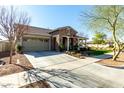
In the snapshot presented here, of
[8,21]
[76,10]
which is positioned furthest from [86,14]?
[8,21]

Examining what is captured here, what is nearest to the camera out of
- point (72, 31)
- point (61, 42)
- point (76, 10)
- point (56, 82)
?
point (56, 82)

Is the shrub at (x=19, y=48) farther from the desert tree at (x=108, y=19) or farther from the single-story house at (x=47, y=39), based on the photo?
the desert tree at (x=108, y=19)

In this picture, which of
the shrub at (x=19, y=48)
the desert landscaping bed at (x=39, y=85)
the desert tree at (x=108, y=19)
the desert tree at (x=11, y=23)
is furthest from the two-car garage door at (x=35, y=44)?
the desert landscaping bed at (x=39, y=85)

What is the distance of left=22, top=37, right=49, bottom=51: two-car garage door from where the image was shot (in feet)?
44.2

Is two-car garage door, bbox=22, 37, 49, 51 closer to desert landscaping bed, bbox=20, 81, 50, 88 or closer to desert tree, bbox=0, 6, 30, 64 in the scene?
desert tree, bbox=0, 6, 30, 64

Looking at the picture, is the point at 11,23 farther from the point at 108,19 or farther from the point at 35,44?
the point at 108,19

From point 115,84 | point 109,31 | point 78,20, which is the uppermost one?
point 78,20

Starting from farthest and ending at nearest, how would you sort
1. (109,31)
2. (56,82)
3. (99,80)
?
(109,31)
(99,80)
(56,82)

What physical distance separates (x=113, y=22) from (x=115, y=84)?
6391 mm

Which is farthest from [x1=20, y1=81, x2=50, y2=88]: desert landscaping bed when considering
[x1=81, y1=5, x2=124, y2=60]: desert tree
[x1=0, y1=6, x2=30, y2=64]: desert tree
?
[x1=81, y1=5, x2=124, y2=60]: desert tree

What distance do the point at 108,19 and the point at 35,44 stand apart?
7844 millimetres

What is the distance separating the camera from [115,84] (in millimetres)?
5785

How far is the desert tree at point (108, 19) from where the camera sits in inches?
395
